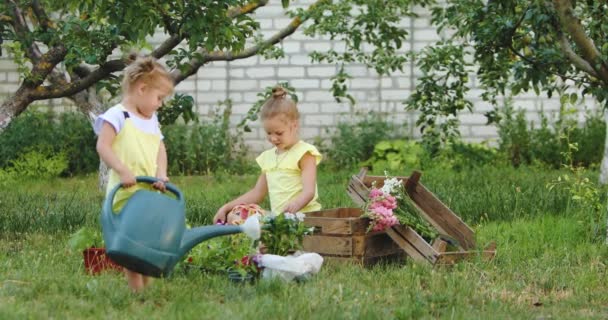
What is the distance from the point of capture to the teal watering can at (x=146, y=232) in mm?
4035

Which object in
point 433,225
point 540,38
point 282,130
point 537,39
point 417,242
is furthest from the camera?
point 540,38

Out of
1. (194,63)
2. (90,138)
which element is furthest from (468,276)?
(90,138)

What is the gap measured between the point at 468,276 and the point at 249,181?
6277 mm

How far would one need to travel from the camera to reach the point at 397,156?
39.6 ft

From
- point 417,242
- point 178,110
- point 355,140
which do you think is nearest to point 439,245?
point 417,242

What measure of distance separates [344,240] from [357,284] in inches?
22.4

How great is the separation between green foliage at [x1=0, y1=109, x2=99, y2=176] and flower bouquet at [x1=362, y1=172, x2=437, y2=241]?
23.8 feet

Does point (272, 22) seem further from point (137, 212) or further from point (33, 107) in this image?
point (137, 212)

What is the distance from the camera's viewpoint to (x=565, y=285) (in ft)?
15.9

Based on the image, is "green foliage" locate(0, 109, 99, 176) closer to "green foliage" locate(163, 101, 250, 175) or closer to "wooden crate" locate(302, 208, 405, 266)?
"green foliage" locate(163, 101, 250, 175)

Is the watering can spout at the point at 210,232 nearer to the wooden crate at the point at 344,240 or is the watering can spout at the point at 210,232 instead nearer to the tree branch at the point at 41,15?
the wooden crate at the point at 344,240

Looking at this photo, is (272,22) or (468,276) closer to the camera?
(468,276)

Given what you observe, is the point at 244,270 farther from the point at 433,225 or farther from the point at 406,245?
the point at 433,225

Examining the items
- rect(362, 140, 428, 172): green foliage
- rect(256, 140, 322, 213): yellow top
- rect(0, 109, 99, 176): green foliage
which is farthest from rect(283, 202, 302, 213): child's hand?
rect(0, 109, 99, 176): green foliage
